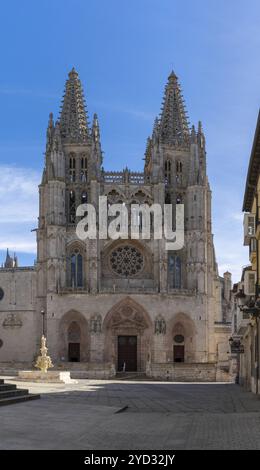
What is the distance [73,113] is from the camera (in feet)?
226

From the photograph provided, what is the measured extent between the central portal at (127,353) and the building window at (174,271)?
574cm

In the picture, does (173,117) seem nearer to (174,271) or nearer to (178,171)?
(178,171)

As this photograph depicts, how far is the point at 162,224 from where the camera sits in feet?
216

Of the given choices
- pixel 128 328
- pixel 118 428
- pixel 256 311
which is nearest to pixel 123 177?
pixel 128 328

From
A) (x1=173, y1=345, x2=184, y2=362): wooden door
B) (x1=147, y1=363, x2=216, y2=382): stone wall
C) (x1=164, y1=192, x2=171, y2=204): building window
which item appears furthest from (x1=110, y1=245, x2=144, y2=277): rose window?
(x1=147, y1=363, x2=216, y2=382): stone wall

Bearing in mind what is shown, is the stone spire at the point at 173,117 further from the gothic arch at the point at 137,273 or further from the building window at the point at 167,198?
the gothic arch at the point at 137,273

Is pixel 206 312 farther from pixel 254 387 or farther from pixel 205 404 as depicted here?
pixel 205 404

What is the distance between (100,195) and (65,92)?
10.9 m

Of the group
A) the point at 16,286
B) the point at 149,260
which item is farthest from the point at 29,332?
the point at 149,260

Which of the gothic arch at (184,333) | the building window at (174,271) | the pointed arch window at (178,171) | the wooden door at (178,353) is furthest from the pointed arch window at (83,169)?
the wooden door at (178,353)

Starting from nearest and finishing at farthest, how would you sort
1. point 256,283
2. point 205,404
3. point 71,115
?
point 205,404 → point 256,283 → point 71,115

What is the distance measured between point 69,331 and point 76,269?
5230 mm

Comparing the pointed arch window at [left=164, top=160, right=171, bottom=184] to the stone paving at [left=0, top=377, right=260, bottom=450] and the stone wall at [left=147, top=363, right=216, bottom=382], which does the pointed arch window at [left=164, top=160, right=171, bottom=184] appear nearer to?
the stone wall at [left=147, top=363, right=216, bottom=382]

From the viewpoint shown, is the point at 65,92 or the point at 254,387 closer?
the point at 254,387
